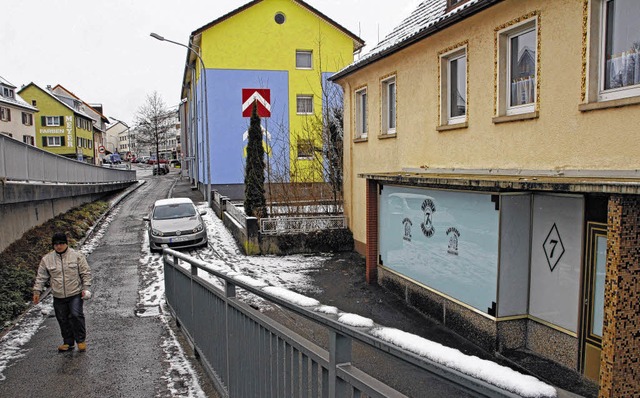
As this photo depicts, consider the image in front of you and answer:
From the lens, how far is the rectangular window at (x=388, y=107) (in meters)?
13.2

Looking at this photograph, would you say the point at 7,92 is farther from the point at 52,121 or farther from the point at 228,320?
the point at 228,320

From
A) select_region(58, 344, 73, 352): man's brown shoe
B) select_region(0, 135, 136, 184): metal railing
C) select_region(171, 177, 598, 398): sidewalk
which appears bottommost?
select_region(171, 177, 598, 398): sidewalk

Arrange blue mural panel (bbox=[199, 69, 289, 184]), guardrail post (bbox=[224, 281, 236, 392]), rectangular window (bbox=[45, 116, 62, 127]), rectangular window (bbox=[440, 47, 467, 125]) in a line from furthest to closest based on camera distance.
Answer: rectangular window (bbox=[45, 116, 62, 127]), blue mural panel (bbox=[199, 69, 289, 184]), rectangular window (bbox=[440, 47, 467, 125]), guardrail post (bbox=[224, 281, 236, 392])

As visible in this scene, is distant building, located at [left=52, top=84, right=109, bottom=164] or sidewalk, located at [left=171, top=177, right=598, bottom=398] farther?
distant building, located at [left=52, top=84, right=109, bottom=164]

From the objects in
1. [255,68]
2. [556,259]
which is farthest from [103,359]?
[255,68]

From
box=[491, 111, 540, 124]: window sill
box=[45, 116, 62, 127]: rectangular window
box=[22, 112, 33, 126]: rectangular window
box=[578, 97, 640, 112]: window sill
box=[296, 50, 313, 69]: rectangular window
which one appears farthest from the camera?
box=[45, 116, 62, 127]: rectangular window

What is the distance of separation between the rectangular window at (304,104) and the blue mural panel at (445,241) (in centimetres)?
2026

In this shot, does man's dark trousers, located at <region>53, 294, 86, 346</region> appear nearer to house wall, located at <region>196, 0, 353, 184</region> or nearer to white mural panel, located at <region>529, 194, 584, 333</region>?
white mural panel, located at <region>529, 194, 584, 333</region>

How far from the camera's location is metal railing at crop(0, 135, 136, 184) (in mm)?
11406

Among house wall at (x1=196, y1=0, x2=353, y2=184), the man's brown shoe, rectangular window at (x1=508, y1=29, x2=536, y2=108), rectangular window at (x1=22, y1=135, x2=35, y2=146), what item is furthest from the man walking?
rectangular window at (x1=22, y1=135, x2=35, y2=146)

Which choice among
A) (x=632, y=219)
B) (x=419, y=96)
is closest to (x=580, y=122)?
(x=632, y=219)

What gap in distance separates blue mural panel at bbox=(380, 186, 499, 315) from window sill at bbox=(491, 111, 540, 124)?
4.50 feet

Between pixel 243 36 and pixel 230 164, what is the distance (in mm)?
7461

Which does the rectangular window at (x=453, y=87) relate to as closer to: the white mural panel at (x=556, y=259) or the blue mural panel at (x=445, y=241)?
the blue mural panel at (x=445, y=241)
